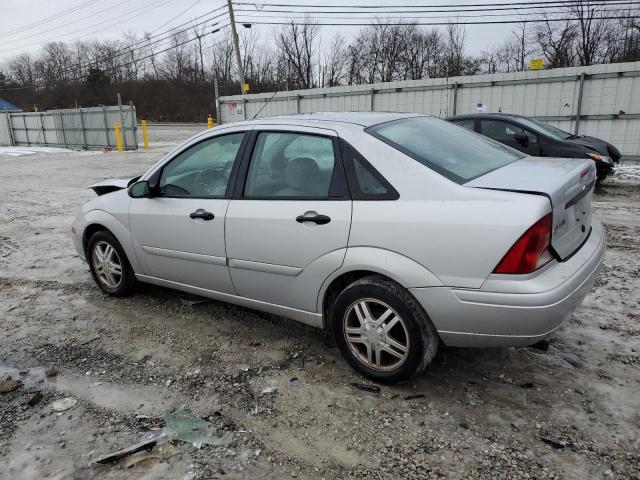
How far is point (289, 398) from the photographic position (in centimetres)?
301

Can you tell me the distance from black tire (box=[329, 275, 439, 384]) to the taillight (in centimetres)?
53

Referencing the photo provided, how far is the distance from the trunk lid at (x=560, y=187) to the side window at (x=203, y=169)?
1790mm

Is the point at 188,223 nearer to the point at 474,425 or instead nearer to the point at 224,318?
the point at 224,318

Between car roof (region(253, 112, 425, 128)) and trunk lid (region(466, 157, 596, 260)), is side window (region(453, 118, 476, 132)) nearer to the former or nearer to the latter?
car roof (region(253, 112, 425, 128))

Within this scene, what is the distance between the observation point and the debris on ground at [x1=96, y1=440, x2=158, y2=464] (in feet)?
8.21

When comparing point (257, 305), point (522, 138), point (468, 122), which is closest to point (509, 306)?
point (257, 305)

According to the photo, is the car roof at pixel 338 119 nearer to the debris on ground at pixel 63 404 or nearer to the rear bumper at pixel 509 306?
the rear bumper at pixel 509 306

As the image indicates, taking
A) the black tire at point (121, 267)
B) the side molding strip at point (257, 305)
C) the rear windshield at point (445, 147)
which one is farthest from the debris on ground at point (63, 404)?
the rear windshield at point (445, 147)

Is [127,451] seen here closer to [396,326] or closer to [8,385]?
[8,385]

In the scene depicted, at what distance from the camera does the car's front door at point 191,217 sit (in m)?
3.62

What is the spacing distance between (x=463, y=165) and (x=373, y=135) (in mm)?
580

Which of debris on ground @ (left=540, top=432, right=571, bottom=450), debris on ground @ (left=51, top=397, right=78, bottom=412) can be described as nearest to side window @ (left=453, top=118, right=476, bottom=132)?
debris on ground @ (left=540, top=432, right=571, bottom=450)

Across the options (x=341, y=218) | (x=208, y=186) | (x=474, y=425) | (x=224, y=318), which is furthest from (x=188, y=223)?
(x=474, y=425)

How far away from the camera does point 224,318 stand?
4.21 metres
